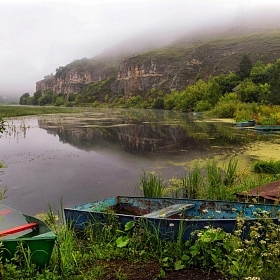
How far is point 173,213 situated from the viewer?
7188 mm

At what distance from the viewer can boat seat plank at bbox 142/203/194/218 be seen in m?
7.04

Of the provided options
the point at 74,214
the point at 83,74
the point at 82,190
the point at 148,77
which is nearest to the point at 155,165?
the point at 82,190

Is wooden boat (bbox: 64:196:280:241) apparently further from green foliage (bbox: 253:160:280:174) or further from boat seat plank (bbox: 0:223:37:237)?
green foliage (bbox: 253:160:280:174)

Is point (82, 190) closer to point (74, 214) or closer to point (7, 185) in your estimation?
point (7, 185)

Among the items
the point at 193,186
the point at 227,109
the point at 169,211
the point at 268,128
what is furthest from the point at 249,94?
the point at 169,211

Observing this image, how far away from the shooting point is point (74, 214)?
7.45 m

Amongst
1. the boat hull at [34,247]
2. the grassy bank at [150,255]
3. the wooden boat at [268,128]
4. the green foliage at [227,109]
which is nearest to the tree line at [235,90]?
the green foliage at [227,109]

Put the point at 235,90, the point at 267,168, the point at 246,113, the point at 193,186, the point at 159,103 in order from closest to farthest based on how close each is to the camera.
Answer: the point at 193,186 < the point at 267,168 < the point at 246,113 < the point at 235,90 < the point at 159,103

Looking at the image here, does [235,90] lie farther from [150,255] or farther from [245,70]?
[150,255]

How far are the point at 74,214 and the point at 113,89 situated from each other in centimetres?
14498

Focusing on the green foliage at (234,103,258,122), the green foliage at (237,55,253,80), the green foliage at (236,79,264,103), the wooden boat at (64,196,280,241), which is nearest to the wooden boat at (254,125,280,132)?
the green foliage at (234,103,258,122)

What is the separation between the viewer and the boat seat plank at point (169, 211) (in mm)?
7039

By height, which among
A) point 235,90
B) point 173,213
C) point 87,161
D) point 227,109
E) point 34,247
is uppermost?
point 235,90

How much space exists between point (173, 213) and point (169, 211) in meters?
0.10
